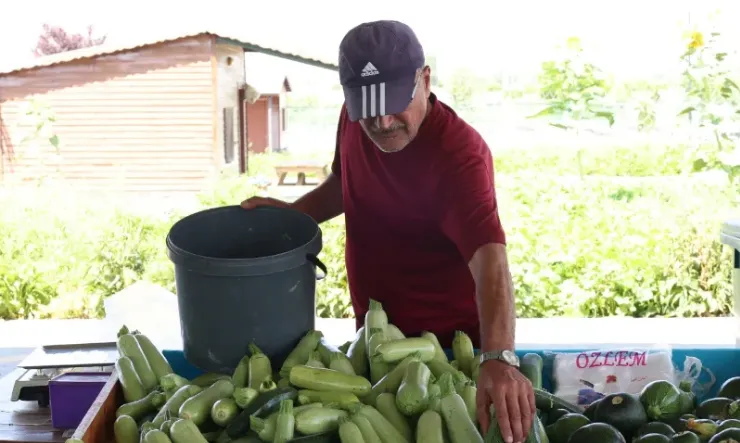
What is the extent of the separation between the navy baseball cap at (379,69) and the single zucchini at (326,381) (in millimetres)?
665

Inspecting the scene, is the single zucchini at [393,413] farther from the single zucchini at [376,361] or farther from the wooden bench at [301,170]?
the wooden bench at [301,170]

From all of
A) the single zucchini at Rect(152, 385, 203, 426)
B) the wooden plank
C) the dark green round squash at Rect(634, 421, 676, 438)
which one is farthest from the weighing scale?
the dark green round squash at Rect(634, 421, 676, 438)

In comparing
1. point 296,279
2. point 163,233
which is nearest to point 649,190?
point 163,233

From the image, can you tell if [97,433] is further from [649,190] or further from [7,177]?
[7,177]

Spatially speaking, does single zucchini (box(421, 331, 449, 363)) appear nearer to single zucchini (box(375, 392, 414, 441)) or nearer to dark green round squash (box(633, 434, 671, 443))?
single zucchini (box(375, 392, 414, 441))

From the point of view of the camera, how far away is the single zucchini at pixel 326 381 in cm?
180

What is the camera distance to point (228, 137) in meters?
9.77

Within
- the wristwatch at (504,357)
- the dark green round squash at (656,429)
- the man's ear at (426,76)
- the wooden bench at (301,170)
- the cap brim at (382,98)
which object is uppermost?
the man's ear at (426,76)

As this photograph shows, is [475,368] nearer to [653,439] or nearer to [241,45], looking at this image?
[653,439]

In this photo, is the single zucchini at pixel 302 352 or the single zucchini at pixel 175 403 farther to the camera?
the single zucchini at pixel 302 352

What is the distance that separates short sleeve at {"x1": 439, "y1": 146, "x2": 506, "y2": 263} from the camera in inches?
77.5

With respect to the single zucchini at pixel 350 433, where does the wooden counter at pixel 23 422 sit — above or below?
below

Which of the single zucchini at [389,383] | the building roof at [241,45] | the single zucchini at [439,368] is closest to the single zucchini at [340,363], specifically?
the single zucchini at [389,383]

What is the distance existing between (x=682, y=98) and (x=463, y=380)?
508 centimetres
